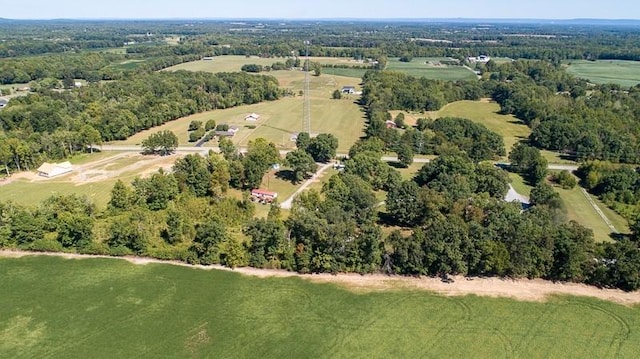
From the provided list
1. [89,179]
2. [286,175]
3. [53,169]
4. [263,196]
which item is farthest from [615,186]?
[53,169]

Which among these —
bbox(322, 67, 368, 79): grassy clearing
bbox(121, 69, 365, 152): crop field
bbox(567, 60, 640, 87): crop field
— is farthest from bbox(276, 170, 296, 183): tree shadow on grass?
bbox(567, 60, 640, 87): crop field

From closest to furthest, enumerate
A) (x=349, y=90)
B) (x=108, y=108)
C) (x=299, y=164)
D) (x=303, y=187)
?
1. (x=303, y=187)
2. (x=299, y=164)
3. (x=108, y=108)
4. (x=349, y=90)

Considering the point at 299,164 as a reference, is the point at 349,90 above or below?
below

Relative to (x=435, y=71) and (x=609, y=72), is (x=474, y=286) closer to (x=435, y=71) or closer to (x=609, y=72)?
(x=435, y=71)

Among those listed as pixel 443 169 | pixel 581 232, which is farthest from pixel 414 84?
pixel 581 232

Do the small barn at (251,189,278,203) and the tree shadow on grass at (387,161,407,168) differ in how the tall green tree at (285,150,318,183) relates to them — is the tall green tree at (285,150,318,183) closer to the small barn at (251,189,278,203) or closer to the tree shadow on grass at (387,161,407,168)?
the small barn at (251,189,278,203)

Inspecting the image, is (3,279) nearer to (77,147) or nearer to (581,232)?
(77,147)

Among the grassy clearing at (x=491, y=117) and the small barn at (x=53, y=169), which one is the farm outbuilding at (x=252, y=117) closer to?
the small barn at (x=53, y=169)

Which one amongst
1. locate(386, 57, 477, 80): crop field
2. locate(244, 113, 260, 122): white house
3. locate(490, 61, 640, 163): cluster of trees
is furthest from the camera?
locate(386, 57, 477, 80): crop field
